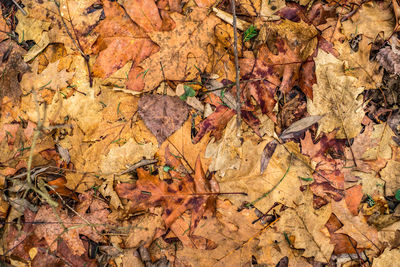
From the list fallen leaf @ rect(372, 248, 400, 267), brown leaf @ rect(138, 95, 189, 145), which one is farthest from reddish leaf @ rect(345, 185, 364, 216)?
brown leaf @ rect(138, 95, 189, 145)

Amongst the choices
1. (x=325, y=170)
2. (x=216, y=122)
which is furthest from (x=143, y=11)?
(x=325, y=170)

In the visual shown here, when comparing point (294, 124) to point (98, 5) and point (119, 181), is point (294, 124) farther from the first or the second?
point (98, 5)

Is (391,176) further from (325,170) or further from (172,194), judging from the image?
(172,194)

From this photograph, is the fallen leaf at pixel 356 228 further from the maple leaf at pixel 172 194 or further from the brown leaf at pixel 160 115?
the brown leaf at pixel 160 115

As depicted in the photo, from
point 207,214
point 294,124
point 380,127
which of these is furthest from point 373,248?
point 207,214

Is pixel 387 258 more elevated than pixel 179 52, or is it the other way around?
pixel 179 52

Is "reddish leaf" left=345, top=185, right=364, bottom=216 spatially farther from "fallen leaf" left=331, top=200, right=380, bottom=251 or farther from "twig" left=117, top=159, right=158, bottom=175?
"twig" left=117, top=159, right=158, bottom=175
